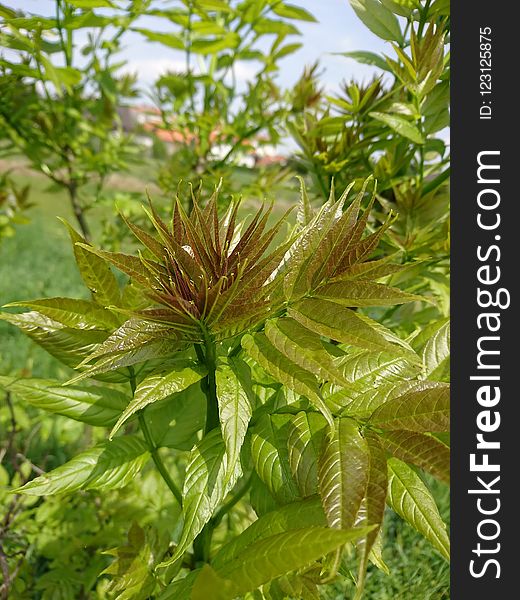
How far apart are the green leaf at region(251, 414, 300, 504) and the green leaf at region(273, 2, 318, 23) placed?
1207mm

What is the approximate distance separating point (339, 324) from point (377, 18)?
72 cm

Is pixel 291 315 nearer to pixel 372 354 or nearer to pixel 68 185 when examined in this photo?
pixel 372 354

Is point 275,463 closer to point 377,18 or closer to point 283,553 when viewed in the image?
point 283,553

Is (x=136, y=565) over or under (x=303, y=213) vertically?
under

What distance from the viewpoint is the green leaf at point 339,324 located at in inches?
27.9

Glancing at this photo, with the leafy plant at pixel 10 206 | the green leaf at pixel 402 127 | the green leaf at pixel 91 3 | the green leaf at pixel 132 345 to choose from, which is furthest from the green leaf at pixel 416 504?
the leafy plant at pixel 10 206

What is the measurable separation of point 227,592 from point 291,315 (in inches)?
13.0

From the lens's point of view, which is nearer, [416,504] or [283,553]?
[283,553]

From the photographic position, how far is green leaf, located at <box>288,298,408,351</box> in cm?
71

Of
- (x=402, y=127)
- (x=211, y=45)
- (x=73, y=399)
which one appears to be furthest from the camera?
(x=211, y=45)

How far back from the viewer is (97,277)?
0.88 m

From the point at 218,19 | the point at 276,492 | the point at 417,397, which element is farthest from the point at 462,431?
the point at 218,19

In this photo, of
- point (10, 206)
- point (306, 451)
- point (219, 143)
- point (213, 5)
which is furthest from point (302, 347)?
point (10, 206)

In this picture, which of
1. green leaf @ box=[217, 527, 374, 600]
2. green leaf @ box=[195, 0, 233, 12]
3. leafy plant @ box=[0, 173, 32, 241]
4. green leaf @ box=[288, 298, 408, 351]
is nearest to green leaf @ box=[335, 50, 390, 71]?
green leaf @ box=[195, 0, 233, 12]
